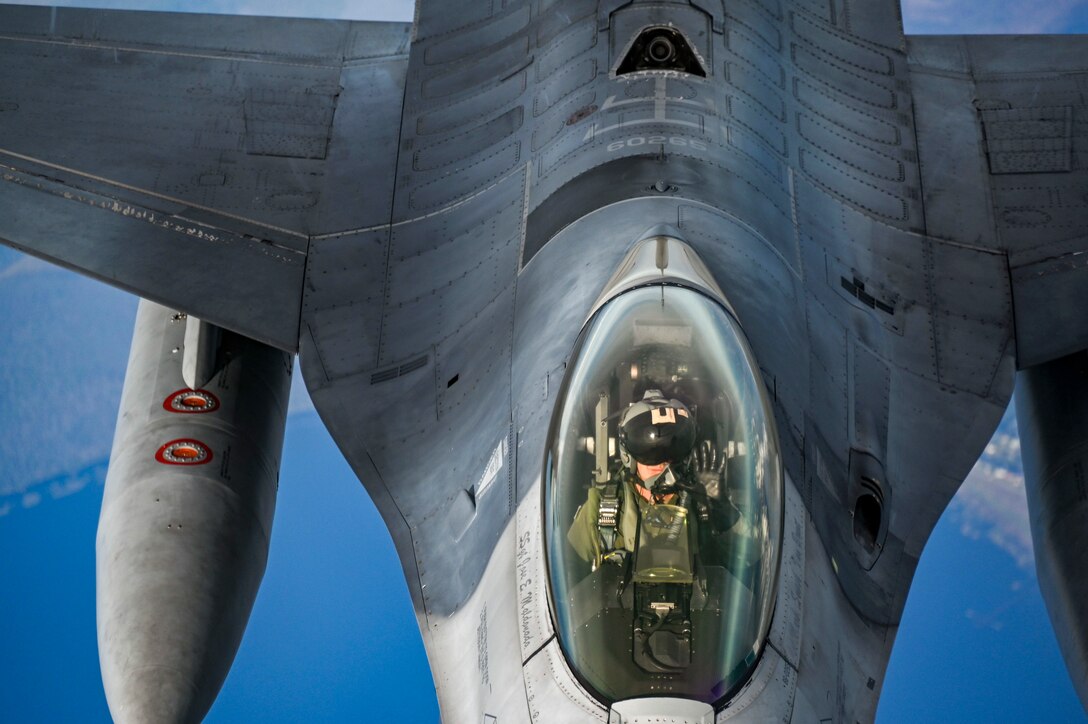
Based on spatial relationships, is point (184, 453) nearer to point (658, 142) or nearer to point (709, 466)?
point (658, 142)

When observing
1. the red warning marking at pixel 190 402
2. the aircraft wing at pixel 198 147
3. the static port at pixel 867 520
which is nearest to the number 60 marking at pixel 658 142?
the aircraft wing at pixel 198 147

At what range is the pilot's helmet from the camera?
5691 millimetres

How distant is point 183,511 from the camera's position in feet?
29.3

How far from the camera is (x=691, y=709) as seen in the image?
5246 mm

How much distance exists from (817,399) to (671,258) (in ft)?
4.30

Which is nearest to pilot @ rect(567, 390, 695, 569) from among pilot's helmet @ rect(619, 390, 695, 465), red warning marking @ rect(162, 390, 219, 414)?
pilot's helmet @ rect(619, 390, 695, 465)

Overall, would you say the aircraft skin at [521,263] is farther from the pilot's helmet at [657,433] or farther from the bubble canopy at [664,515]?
the pilot's helmet at [657,433]

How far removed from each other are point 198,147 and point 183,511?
2.69 metres

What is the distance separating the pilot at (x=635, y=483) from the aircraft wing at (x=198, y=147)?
11.7 feet

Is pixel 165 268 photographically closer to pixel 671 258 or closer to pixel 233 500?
pixel 233 500

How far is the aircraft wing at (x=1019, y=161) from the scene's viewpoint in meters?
8.98

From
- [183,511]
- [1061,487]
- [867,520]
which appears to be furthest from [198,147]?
[1061,487]

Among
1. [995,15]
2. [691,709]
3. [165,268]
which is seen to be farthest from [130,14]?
[995,15]

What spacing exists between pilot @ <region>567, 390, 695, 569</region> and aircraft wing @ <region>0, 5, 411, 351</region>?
3.58 m
